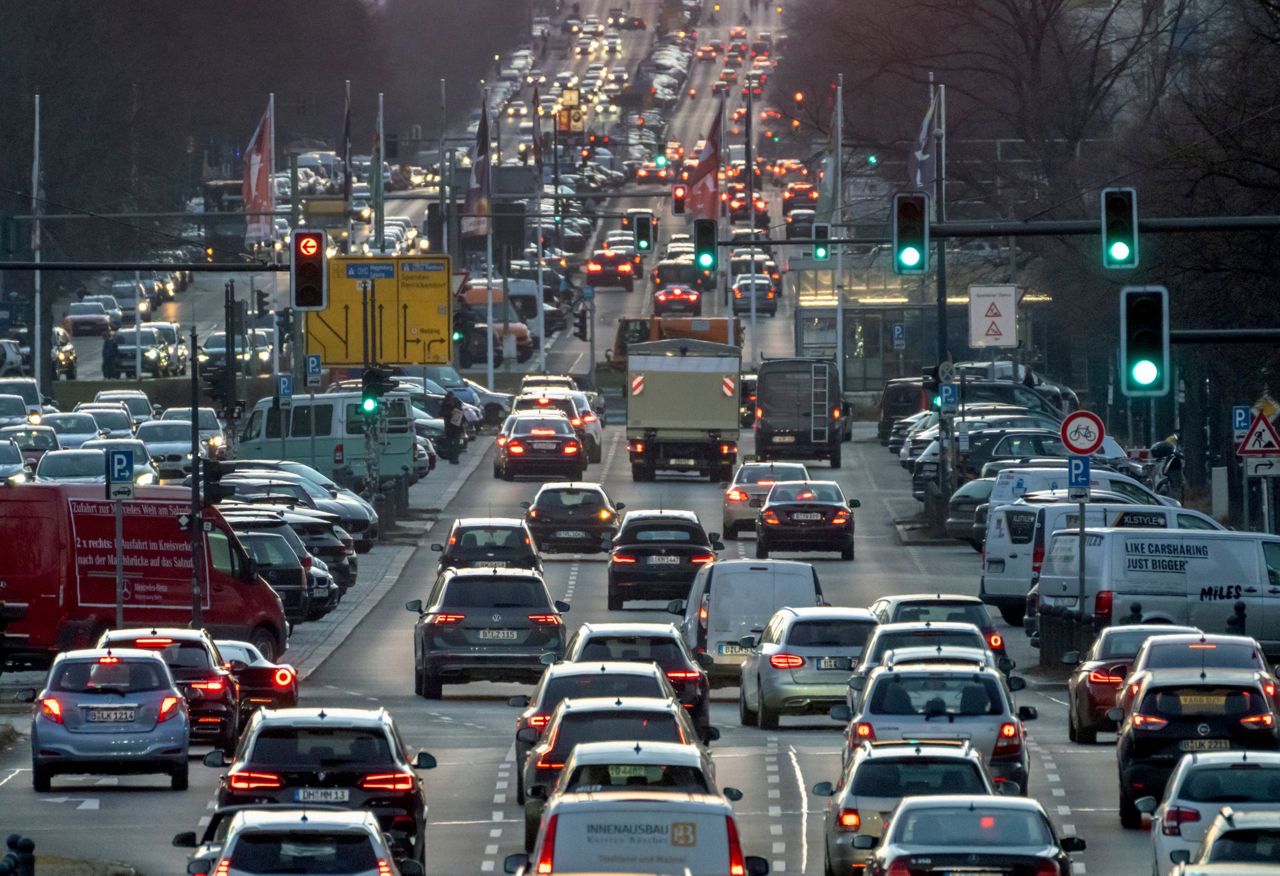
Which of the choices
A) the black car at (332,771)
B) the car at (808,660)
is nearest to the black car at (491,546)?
the car at (808,660)

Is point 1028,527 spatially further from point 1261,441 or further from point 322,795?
point 322,795

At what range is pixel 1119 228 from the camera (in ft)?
79.9

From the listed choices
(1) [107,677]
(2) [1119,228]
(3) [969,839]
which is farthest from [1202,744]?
(1) [107,677]

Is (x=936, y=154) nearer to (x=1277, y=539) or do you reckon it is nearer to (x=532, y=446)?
(x=532, y=446)

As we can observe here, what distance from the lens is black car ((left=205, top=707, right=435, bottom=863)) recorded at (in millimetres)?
19297

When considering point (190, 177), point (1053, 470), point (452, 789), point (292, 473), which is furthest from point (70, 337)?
point (452, 789)

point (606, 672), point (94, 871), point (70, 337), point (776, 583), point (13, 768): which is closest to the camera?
point (94, 871)

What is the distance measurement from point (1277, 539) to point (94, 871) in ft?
59.8

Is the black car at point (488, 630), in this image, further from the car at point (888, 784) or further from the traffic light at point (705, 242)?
the car at point (888, 784)

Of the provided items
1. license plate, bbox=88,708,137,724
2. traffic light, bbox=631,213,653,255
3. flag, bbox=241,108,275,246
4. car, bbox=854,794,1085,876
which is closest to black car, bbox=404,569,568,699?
license plate, bbox=88,708,137,724

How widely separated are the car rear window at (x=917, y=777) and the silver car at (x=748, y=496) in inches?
1318

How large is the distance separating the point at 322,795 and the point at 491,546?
2256 centimetres

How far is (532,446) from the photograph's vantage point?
64.2 metres

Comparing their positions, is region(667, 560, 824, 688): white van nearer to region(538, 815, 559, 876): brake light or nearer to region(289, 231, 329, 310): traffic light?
region(289, 231, 329, 310): traffic light
